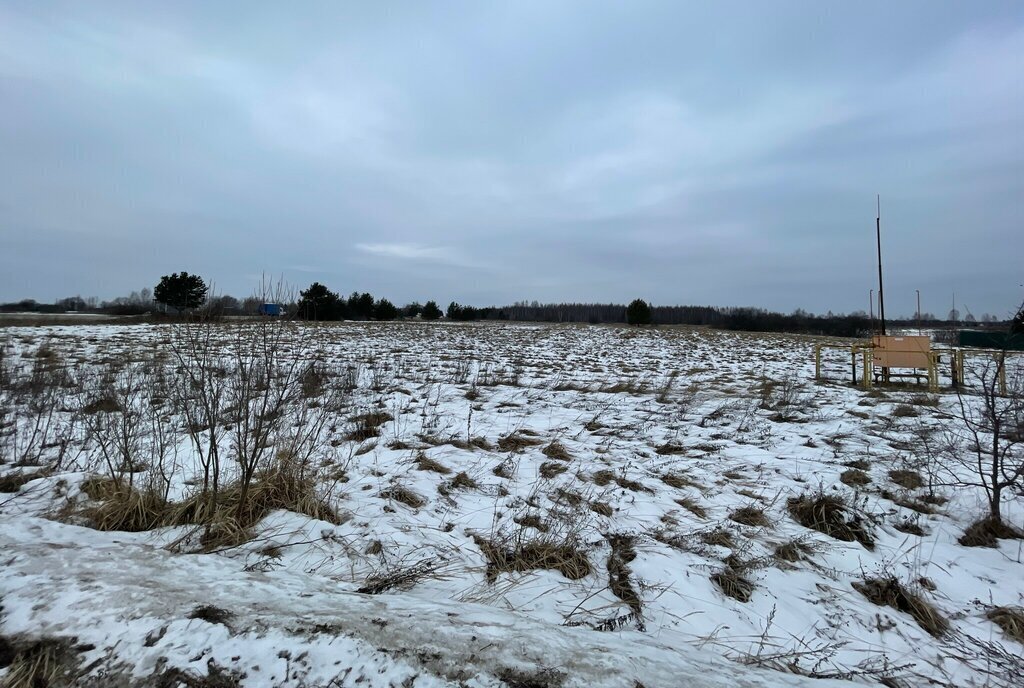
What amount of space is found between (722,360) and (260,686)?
18.2 m

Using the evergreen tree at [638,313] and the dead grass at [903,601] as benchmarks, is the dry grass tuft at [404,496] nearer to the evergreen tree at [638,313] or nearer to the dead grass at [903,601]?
the dead grass at [903,601]

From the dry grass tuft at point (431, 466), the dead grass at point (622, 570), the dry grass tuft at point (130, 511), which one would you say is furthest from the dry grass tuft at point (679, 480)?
the dry grass tuft at point (130, 511)

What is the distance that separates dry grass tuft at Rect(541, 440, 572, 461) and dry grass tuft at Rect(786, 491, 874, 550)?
235 centimetres

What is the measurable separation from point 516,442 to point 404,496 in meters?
2.13

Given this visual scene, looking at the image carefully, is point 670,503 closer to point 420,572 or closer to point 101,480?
point 420,572

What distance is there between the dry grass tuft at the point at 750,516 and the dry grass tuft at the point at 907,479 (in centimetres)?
182

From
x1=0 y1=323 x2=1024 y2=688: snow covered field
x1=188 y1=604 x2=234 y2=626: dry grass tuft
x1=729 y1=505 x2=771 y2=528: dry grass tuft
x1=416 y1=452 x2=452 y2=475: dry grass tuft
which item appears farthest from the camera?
x1=416 y1=452 x2=452 y2=475: dry grass tuft

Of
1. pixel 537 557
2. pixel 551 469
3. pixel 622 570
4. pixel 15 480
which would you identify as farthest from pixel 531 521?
pixel 15 480

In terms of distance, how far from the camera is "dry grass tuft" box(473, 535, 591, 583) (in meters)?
3.07

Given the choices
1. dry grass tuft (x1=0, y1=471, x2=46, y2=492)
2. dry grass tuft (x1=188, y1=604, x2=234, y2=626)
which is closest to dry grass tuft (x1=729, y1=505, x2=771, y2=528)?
dry grass tuft (x1=188, y1=604, x2=234, y2=626)

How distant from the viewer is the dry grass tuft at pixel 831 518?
374 cm

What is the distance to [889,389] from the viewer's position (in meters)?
10.3

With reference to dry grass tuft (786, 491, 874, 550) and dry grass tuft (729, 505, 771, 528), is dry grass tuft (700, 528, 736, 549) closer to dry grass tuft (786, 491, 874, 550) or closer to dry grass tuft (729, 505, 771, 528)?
dry grass tuft (729, 505, 771, 528)

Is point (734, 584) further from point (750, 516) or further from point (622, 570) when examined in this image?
point (750, 516)
